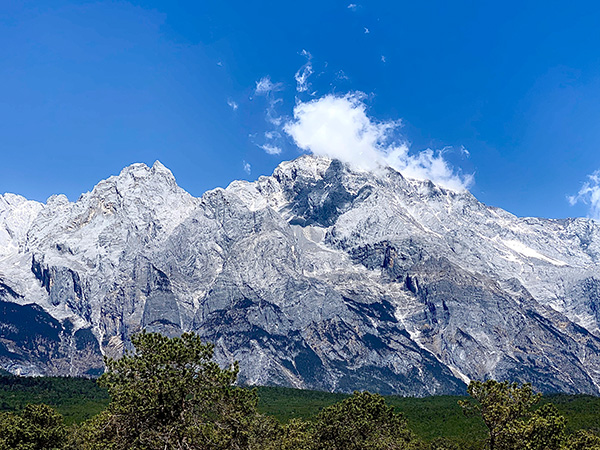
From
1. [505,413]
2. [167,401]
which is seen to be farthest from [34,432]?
[505,413]

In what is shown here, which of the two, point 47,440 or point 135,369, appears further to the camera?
point 47,440

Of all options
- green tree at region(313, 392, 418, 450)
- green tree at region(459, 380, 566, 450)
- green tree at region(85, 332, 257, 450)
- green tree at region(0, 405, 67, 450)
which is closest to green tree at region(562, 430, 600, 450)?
green tree at region(459, 380, 566, 450)

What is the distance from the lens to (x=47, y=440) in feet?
315

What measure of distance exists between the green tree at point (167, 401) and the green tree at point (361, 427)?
2887cm

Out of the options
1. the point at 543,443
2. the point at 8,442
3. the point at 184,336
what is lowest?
the point at 8,442

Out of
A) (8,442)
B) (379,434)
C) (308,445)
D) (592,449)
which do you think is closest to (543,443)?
(592,449)

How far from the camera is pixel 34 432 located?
303 ft

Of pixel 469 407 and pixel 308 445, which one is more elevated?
pixel 469 407

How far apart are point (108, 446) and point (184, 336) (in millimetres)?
10371

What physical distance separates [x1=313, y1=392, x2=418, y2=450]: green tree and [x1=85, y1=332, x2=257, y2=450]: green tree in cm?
2887

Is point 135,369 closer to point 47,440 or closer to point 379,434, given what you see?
point 379,434

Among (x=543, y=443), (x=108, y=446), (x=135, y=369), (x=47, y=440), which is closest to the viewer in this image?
(x=108, y=446)

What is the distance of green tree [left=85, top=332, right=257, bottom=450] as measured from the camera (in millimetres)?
42344

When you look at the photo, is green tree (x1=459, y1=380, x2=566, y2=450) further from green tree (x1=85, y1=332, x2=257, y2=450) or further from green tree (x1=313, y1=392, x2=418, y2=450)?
green tree (x1=85, y1=332, x2=257, y2=450)
